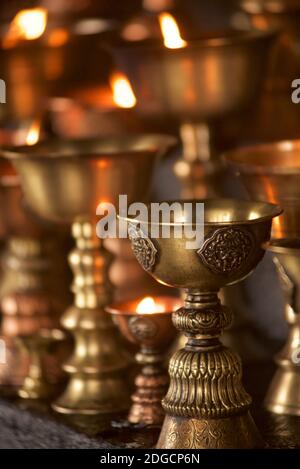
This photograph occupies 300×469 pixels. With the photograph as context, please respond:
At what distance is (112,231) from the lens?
6.30ft

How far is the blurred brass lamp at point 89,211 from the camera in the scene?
6.15ft

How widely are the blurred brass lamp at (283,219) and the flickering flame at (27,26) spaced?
1.83ft

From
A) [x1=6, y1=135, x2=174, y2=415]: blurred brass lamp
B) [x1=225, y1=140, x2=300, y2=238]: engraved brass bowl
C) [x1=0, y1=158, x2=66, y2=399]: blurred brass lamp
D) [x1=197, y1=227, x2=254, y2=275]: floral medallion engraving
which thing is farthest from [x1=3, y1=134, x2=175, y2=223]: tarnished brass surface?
[x1=197, y1=227, x2=254, y2=275]: floral medallion engraving

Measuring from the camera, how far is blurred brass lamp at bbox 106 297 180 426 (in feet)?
5.90

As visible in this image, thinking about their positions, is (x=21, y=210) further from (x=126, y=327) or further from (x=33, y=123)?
(x=126, y=327)

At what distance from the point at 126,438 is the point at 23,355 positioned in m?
0.43

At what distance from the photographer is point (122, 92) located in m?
2.13

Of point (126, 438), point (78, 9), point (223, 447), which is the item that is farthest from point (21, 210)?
point (223, 447)

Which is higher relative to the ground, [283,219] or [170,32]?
[170,32]

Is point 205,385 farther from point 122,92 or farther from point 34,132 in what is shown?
point 34,132

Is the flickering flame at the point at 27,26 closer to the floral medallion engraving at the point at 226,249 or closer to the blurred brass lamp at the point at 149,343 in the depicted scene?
the blurred brass lamp at the point at 149,343

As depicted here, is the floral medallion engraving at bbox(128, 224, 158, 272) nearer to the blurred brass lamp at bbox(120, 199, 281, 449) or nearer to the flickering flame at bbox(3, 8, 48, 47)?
the blurred brass lamp at bbox(120, 199, 281, 449)

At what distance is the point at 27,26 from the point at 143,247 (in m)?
0.85

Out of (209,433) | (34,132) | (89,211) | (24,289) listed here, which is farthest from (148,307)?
(34,132)
